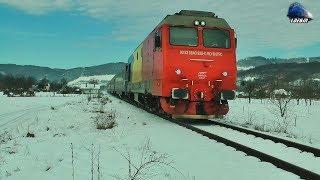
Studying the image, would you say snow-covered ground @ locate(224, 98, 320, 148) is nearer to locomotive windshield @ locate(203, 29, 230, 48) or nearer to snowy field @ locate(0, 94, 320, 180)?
locomotive windshield @ locate(203, 29, 230, 48)

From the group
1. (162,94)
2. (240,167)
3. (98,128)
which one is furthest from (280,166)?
(162,94)

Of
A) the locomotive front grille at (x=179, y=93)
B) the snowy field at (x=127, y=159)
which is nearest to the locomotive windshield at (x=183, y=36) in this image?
the locomotive front grille at (x=179, y=93)

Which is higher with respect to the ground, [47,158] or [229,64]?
[229,64]

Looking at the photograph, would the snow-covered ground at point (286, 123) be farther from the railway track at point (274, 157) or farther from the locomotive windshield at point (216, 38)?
the locomotive windshield at point (216, 38)

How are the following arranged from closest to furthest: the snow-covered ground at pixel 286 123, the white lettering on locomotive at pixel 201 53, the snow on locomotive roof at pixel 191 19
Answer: the snow-covered ground at pixel 286 123
the white lettering on locomotive at pixel 201 53
the snow on locomotive roof at pixel 191 19

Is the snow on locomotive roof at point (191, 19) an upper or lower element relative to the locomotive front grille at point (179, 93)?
upper

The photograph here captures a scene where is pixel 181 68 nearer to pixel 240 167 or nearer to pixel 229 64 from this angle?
pixel 229 64

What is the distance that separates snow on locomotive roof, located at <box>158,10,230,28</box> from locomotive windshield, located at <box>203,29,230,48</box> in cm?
20

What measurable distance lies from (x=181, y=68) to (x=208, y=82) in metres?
1.01

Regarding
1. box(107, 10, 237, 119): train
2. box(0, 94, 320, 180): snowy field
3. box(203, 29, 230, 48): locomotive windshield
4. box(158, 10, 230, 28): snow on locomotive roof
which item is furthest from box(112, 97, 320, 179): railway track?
box(158, 10, 230, 28): snow on locomotive roof

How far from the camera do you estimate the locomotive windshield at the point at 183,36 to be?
589 inches

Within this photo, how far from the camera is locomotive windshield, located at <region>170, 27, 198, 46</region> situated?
589 inches

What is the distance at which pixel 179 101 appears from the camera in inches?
590

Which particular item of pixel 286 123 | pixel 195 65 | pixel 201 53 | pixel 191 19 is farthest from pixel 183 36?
pixel 286 123
